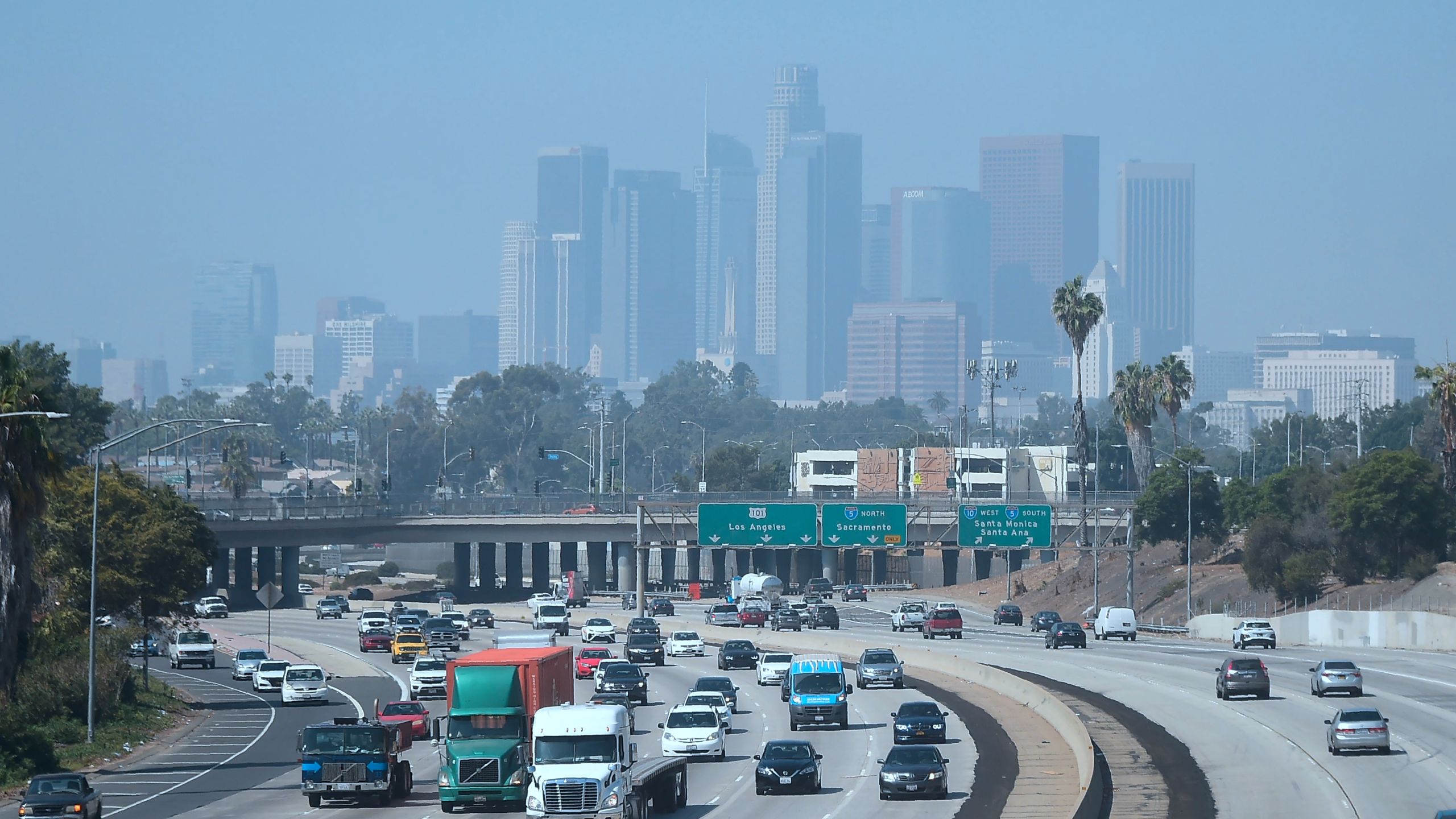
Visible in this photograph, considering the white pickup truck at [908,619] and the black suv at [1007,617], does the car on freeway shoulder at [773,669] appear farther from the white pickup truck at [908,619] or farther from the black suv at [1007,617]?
the black suv at [1007,617]

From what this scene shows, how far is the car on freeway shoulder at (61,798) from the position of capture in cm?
3634

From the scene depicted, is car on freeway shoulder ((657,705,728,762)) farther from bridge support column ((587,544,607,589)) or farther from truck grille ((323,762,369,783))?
bridge support column ((587,544,607,589))

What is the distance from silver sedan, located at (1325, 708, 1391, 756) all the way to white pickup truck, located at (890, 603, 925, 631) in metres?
56.4

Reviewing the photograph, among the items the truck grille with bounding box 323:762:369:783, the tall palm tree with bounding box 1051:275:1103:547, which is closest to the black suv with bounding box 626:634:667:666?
the truck grille with bounding box 323:762:369:783

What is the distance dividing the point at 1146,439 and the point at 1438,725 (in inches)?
4100

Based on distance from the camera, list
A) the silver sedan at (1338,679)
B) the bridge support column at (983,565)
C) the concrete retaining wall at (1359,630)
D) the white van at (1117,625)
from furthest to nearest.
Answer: the bridge support column at (983,565)
the white van at (1117,625)
the concrete retaining wall at (1359,630)
the silver sedan at (1338,679)

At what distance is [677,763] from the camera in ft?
130

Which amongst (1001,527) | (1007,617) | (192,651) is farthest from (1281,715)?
(1007,617)

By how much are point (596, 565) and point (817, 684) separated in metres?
108

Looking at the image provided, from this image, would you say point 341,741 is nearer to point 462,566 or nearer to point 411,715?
point 411,715

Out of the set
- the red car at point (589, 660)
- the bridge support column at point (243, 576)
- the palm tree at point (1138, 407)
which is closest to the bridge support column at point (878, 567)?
the palm tree at point (1138, 407)

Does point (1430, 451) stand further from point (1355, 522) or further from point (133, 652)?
point (133, 652)

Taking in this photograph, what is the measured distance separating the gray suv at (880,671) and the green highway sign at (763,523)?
38.3 metres

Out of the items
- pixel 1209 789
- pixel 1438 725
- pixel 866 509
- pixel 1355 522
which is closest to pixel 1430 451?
pixel 1355 522
